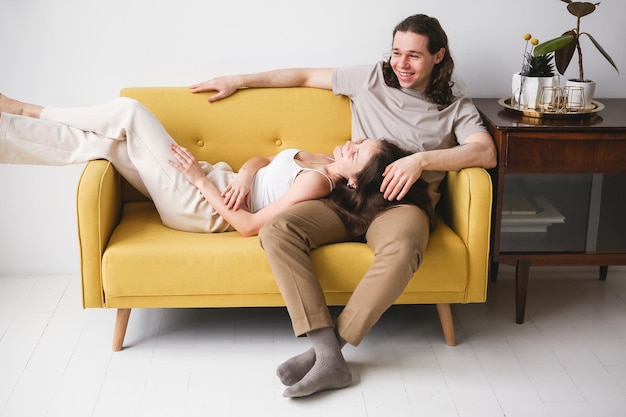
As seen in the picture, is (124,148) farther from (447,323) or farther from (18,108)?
(447,323)

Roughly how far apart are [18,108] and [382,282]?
1.36 meters

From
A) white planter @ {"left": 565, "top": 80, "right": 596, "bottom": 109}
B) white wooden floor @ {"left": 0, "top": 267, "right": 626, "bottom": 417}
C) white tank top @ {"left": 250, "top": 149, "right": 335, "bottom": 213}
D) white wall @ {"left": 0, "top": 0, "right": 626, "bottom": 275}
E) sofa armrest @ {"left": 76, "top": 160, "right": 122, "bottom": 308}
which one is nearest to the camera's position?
white wooden floor @ {"left": 0, "top": 267, "right": 626, "bottom": 417}

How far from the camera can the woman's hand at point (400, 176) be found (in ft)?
8.07

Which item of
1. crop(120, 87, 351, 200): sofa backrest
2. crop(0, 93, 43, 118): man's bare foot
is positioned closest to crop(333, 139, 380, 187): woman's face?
crop(120, 87, 351, 200): sofa backrest

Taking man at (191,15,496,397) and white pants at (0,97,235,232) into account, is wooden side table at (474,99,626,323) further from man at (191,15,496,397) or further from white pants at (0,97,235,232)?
white pants at (0,97,235,232)

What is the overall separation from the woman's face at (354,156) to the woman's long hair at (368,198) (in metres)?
0.02

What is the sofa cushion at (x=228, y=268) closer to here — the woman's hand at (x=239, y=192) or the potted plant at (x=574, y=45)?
the woman's hand at (x=239, y=192)

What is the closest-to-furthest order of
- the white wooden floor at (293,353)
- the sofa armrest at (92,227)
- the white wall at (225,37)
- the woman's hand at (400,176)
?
the white wooden floor at (293,353) → the sofa armrest at (92,227) → the woman's hand at (400,176) → the white wall at (225,37)

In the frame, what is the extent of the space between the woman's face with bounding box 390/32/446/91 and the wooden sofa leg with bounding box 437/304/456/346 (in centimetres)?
78

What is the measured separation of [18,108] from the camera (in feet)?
8.59

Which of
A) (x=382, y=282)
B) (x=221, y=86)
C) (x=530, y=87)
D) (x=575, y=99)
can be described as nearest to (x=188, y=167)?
(x=221, y=86)

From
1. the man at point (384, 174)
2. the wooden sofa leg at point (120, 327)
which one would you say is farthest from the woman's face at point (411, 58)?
the wooden sofa leg at point (120, 327)

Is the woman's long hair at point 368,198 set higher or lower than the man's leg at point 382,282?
higher

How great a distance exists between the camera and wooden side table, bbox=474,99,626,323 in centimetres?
253
